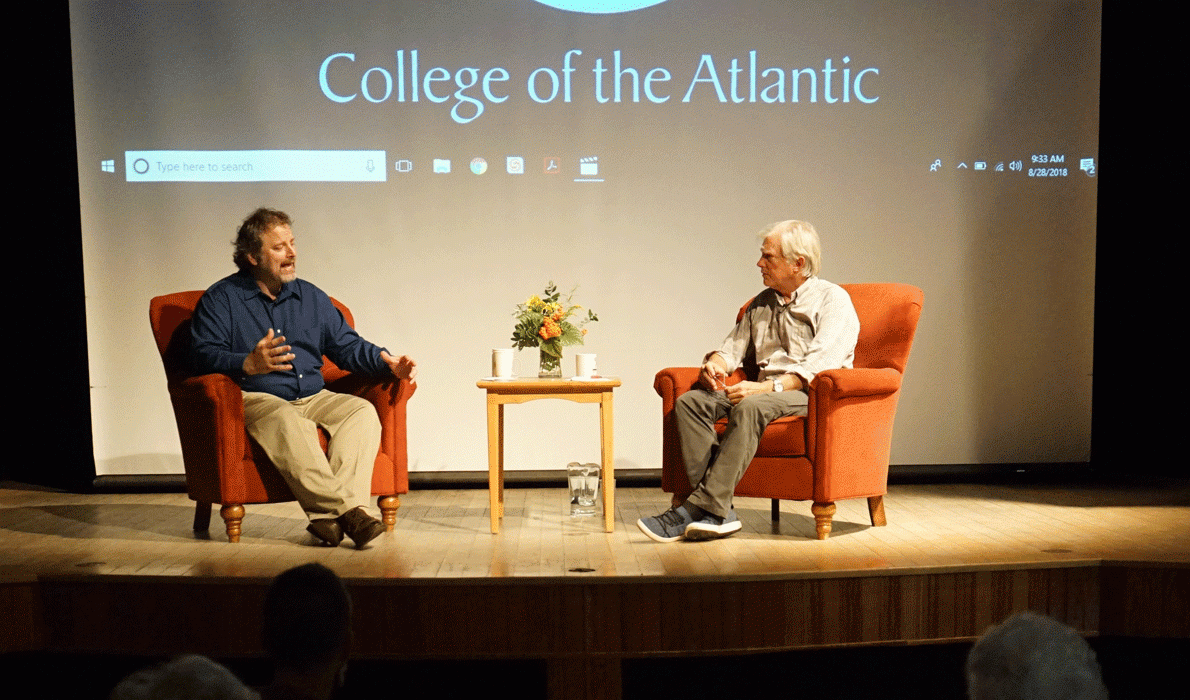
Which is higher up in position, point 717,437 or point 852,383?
point 852,383

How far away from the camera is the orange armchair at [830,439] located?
3.27m

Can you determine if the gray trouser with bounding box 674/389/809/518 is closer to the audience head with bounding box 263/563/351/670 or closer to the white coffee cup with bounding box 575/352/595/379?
the white coffee cup with bounding box 575/352/595/379

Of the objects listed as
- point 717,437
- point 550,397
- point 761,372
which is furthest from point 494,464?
point 761,372

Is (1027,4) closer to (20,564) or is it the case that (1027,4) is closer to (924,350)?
(924,350)

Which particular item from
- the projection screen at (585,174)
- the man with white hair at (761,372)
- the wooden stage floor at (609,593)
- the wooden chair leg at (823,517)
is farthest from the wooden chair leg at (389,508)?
the wooden chair leg at (823,517)

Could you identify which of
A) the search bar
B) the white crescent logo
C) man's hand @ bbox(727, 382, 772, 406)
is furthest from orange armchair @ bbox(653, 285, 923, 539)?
the search bar

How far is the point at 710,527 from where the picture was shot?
324cm

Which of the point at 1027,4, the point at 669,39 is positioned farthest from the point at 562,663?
the point at 1027,4

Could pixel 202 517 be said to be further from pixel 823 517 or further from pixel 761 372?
pixel 823 517

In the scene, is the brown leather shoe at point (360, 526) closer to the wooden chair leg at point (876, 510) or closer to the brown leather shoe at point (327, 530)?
the brown leather shoe at point (327, 530)

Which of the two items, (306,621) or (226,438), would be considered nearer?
(306,621)

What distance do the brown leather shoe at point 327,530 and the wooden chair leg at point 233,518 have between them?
0.27 metres

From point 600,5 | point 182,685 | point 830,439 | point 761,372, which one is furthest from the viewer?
point 600,5

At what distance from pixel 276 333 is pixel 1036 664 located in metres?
2.95
